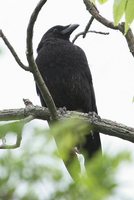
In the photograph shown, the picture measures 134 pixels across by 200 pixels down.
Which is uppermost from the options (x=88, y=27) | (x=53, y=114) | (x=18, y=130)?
(x=18, y=130)

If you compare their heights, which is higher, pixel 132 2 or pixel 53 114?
pixel 132 2

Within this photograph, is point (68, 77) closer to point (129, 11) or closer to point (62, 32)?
point (62, 32)

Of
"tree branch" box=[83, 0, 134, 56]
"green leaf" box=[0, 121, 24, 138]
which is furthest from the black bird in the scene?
"green leaf" box=[0, 121, 24, 138]

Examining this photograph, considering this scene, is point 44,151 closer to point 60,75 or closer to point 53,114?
point 53,114

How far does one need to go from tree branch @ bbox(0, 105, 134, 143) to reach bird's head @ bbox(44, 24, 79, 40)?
2.53m

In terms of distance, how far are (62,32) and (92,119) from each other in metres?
2.92

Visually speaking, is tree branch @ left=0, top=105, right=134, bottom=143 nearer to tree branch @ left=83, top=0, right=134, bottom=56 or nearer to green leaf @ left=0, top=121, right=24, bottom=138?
tree branch @ left=83, top=0, right=134, bottom=56

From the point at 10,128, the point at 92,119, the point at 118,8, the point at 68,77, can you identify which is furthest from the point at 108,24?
the point at 10,128

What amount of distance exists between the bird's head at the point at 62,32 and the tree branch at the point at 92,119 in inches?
99.6

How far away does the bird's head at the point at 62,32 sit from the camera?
20.1 feet

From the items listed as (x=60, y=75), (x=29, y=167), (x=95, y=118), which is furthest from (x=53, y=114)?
(x=29, y=167)

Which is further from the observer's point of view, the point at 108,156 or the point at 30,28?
the point at 30,28

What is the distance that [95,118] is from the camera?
348 cm

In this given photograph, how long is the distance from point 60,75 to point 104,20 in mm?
1595
